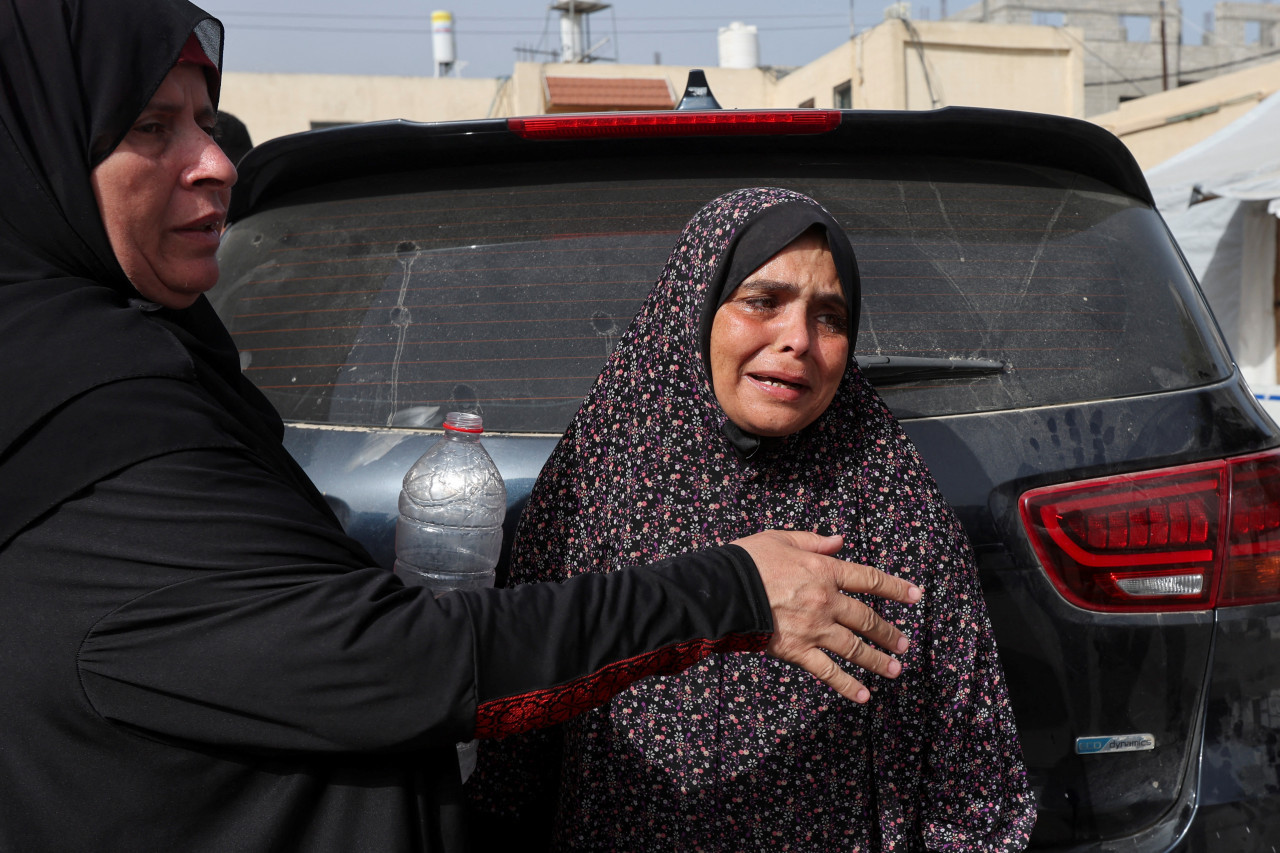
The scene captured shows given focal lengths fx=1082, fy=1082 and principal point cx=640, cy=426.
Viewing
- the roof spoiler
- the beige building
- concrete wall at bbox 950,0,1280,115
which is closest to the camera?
the roof spoiler

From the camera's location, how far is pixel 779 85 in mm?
25219

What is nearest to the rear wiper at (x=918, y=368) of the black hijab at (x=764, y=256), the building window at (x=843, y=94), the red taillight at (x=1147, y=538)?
the black hijab at (x=764, y=256)

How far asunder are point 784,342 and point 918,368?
1.02 feet

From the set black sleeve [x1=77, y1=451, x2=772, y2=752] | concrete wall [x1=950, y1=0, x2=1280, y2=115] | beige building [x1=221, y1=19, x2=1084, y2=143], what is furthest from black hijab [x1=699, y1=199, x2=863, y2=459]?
concrete wall [x1=950, y1=0, x2=1280, y2=115]

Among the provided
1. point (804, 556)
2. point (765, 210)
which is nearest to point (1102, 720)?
point (804, 556)

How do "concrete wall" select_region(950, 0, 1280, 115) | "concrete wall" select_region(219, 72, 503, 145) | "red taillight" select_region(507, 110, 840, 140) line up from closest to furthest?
"red taillight" select_region(507, 110, 840, 140) < "concrete wall" select_region(219, 72, 503, 145) < "concrete wall" select_region(950, 0, 1280, 115)

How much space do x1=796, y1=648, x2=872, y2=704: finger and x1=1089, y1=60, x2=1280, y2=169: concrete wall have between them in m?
15.6

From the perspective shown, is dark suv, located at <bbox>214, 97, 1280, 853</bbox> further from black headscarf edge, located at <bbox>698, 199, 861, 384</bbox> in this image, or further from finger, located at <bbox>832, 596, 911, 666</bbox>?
finger, located at <bbox>832, 596, 911, 666</bbox>

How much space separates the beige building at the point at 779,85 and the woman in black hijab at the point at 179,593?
60.1 feet

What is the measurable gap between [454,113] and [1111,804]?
24852 millimetres

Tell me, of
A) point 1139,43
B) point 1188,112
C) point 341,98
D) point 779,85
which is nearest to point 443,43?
point 341,98

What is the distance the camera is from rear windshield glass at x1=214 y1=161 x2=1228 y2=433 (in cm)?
197

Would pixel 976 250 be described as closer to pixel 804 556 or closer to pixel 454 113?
pixel 804 556

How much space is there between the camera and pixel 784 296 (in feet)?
6.01
